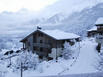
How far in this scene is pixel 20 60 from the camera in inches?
802

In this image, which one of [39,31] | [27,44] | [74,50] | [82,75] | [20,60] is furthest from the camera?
[27,44]

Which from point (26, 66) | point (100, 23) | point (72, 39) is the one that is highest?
point (100, 23)

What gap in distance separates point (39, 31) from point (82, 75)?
26.4 metres

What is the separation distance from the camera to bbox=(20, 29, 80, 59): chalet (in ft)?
98.0

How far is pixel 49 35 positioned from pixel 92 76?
2375 centimetres

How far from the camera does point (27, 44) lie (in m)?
34.7

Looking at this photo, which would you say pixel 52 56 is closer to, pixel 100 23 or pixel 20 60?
pixel 20 60

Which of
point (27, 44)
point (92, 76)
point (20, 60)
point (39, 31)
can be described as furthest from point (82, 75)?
point (27, 44)

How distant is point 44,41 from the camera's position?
3152 centimetres

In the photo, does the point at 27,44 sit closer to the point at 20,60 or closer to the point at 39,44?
the point at 39,44

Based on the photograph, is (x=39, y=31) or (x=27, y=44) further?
(x=27, y=44)

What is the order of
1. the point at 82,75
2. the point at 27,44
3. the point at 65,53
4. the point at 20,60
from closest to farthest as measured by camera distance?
the point at 82,75 < the point at 20,60 < the point at 65,53 < the point at 27,44

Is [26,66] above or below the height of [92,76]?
below

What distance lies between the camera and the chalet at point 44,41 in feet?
98.0
